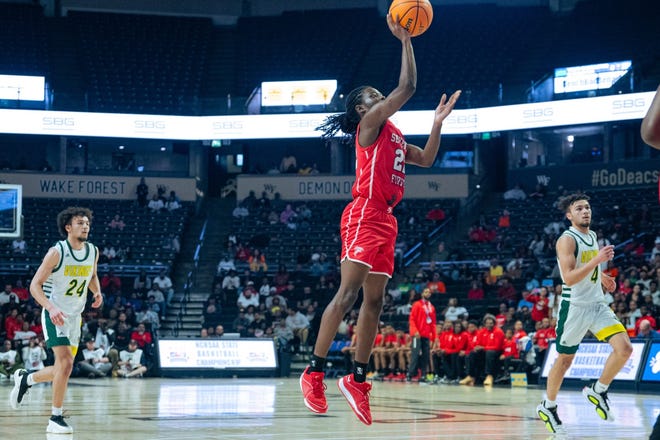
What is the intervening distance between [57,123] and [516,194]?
14794 millimetres

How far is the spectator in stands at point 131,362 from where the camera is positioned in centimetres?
2127

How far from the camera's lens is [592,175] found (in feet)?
102

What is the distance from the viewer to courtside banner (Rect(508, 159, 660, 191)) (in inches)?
1172

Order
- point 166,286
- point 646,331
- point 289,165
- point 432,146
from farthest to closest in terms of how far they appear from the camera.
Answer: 1. point 289,165
2. point 166,286
3. point 646,331
4. point 432,146

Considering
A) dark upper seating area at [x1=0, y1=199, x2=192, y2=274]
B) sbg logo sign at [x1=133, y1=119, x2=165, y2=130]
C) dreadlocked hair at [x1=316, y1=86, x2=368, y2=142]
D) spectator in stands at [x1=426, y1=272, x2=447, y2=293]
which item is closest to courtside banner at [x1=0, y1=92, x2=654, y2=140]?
sbg logo sign at [x1=133, y1=119, x2=165, y2=130]

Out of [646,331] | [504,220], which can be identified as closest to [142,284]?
[504,220]

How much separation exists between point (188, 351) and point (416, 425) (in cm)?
1310

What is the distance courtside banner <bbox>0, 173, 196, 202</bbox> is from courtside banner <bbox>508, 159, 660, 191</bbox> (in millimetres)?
12065

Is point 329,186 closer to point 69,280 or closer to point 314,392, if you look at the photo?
point 69,280

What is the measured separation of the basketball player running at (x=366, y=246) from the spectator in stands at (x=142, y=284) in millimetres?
19954

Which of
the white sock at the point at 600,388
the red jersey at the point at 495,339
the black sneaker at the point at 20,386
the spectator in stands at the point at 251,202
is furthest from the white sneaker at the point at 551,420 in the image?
A: the spectator in stands at the point at 251,202

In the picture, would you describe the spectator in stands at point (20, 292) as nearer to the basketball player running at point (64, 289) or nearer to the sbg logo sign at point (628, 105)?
the basketball player running at point (64, 289)

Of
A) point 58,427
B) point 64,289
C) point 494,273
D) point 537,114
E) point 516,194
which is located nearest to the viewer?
point 58,427

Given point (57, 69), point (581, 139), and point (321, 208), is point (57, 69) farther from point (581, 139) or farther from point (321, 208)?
point (581, 139)
